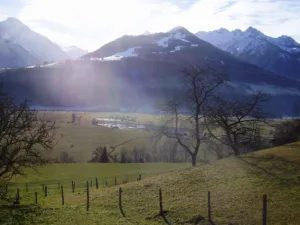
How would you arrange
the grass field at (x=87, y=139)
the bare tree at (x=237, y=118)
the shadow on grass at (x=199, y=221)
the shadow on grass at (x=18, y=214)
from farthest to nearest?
the grass field at (x=87, y=139)
the bare tree at (x=237, y=118)
the shadow on grass at (x=18, y=214)
the shadow on grass at (x=199, y=221)

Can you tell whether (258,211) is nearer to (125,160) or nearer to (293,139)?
(293,139)

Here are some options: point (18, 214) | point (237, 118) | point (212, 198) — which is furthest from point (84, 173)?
point (212, 198)

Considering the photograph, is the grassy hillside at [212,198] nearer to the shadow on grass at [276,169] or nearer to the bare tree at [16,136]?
the shadow on grass at [276,169]

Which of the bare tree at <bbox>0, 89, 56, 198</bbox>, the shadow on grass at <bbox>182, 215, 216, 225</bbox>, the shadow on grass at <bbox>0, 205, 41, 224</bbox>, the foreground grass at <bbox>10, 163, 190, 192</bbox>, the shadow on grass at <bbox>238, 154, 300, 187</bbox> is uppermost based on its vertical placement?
the bare tree at <bbox>0, 89, 56, 198</bbox>

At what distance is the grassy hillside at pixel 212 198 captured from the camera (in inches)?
945

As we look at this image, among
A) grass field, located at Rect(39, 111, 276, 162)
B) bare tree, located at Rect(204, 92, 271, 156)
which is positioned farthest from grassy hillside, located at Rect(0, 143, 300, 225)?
grass field, located at Rect(39, 111, 276, 162)

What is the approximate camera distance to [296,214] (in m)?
22.4

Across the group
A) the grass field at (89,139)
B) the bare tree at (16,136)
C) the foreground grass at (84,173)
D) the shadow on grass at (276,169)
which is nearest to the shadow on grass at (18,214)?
the bare tree at (16,136)

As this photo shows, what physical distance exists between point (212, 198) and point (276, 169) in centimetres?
721

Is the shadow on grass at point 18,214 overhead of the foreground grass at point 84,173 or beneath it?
overhead

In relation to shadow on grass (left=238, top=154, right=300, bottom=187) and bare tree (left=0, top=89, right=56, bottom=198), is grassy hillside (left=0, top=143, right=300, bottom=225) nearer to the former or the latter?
shadow on grass (left=238, top=154, right=300, bottom=187)

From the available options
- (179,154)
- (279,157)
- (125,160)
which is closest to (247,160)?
(279,157)

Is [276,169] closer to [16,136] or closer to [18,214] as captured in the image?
[18,214]

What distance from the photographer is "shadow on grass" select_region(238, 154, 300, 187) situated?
1104 inches
